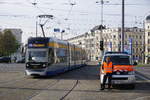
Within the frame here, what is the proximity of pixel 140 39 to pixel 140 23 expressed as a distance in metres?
46.9

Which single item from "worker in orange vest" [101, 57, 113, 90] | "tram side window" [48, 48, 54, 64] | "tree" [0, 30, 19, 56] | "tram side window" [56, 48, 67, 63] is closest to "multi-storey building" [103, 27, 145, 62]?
"tree" [0, 30, 19, 56]

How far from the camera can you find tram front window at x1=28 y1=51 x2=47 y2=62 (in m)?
24.5

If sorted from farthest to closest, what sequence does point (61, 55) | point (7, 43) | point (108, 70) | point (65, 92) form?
point (7, 43) → point (61, 55) → point (108, 70) → point (65, 92)

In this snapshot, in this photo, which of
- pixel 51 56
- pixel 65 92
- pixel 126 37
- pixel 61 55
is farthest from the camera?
pixel 126 37

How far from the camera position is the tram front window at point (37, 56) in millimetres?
24500

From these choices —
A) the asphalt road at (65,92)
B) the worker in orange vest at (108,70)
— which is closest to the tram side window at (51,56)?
the asphalt road at (65,92)

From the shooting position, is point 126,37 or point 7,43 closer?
point 7,43

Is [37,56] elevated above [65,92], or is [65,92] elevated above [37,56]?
[37,56]

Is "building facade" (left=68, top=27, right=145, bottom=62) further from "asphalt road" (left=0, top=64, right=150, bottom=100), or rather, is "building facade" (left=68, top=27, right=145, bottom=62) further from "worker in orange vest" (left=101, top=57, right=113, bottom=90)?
"worker in orange vest" (left=101, top=57, right=113, bottom=90)

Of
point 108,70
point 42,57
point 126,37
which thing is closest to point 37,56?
point 42,57

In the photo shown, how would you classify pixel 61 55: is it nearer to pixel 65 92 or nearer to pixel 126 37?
pixel 65 92

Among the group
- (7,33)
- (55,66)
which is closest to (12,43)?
(7,33)

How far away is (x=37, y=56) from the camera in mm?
24734

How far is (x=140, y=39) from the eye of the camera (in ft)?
385
